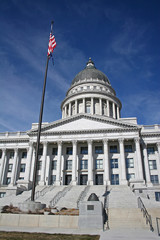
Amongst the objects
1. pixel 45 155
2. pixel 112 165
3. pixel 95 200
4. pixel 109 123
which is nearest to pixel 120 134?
pixel 109 123

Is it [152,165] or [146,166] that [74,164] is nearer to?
[146,166]

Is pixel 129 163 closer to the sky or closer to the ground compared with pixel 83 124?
closer to the ground

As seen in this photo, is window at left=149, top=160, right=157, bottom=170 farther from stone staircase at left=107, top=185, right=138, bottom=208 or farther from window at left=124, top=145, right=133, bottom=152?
stone staircase at left=107, top=185, right=138, bottom=208

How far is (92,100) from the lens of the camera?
63.9 meters

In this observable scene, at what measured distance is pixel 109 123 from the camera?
44.3 meters

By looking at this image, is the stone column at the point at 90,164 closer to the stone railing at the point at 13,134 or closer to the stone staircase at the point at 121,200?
the stone staircase at the point at 121,200

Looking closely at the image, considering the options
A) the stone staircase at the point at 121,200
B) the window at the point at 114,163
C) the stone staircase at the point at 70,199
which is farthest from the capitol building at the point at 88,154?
the stone staircase at the point at 121,200

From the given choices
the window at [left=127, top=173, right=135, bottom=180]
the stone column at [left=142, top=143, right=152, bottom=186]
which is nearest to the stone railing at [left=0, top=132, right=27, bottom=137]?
the window at [left=127, top=173, right=135, bottom=180]

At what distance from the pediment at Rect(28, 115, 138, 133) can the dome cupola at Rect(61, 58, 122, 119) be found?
48.0 feet

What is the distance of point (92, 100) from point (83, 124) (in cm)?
1977

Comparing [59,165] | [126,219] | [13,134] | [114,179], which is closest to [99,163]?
[114,179]

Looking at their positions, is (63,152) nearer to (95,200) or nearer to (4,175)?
(4,175)

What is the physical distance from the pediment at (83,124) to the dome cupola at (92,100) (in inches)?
576

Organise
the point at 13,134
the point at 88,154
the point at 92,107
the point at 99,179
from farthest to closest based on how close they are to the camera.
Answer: the point at 92,107
the point at 13,134
the point at 88,154
the point at 99,179
